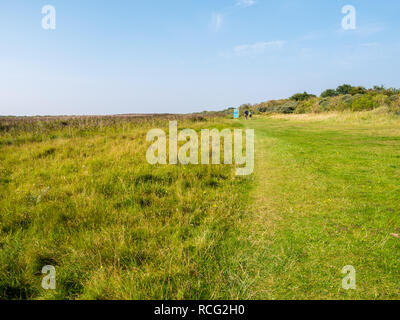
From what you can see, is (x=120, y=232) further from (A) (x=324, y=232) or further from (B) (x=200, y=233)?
(A) (x=324, y=232)

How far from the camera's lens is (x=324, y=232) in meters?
3.33

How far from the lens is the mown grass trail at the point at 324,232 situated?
2373mm

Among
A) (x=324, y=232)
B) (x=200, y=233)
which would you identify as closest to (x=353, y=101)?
(x=324, y=232)

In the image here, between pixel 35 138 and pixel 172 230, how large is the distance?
1517 cm

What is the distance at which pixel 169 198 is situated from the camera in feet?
15.3

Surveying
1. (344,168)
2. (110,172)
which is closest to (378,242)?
(344,168)

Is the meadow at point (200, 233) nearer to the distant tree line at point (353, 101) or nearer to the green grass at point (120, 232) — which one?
the green grass at point (120, 232)

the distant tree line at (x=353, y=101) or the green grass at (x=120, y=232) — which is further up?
the distant tree line at (x=353, y=101)

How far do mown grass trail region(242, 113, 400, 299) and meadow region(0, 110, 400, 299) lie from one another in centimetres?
1

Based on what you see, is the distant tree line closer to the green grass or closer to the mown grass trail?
the mown grass trail

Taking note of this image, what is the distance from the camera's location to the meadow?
2.37m

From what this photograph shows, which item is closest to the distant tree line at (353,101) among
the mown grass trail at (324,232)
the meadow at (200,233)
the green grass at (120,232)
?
the mown grass trail at (324,232)

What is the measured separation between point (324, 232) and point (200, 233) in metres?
1.95

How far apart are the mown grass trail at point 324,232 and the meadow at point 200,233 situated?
0.05 ft
